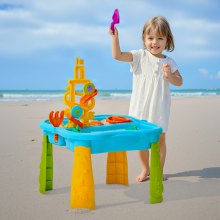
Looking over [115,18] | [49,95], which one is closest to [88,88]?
[115,18]

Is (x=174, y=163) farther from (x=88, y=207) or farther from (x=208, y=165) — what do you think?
(x=88, y=207)

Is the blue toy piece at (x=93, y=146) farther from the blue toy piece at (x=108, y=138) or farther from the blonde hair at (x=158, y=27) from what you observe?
the blonde hair at (x=158, y=27)

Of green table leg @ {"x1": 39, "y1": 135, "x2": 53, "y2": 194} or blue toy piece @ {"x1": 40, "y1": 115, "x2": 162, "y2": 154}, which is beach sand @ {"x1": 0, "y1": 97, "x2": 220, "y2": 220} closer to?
green table leg @ {"x1": 39, "y1": 135, "x2": 53, "y2": 194}

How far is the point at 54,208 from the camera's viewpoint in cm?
228

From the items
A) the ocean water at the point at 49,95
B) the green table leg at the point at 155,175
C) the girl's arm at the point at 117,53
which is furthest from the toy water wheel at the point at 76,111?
the ocean water at the point at 49,95

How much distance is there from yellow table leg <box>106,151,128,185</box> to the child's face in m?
0.82

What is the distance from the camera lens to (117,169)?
281cm

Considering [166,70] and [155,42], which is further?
[155,42]

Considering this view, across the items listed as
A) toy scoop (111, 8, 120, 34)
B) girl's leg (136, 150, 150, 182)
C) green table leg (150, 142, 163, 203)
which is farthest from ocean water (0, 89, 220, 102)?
green table leg (150, 142, 163, 203)

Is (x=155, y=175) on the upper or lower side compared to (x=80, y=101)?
lower

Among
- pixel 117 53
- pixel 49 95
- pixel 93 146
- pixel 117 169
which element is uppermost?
pixel 117 53

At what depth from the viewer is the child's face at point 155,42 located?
2.84 m

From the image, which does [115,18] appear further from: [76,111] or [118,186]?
[118,186]

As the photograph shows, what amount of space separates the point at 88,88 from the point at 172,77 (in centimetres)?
74
